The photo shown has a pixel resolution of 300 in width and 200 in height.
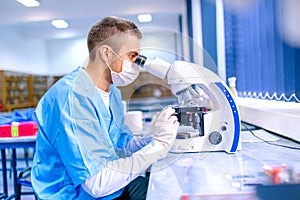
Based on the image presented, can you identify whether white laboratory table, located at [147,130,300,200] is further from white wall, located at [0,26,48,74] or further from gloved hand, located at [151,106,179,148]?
white wall, located at [0,26,48,74]

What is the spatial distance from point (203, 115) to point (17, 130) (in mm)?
1647

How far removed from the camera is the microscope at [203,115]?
1154 millimetres

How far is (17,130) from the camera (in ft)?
7.56

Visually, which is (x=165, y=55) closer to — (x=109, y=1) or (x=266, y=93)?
(x=266, y=93)

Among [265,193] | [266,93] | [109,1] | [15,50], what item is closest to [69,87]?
[265,193]

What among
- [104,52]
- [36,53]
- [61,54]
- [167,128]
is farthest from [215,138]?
[61,54]

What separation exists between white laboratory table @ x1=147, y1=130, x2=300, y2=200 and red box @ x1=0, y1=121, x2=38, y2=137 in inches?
59.8

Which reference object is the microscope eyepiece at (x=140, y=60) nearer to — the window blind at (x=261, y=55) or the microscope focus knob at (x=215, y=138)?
the microscope focus knob at (x=215, y=138)

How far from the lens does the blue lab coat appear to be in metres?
0.95

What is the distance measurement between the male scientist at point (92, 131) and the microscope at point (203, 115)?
87 millimetres

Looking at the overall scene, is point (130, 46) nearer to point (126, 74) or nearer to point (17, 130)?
point (126, 74)

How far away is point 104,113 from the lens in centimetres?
125

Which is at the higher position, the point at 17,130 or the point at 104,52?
the point at 104,52

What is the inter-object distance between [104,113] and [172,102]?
291 mm
